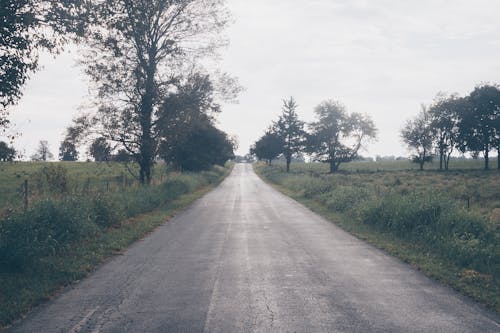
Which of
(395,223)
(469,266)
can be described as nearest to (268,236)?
(395,223)

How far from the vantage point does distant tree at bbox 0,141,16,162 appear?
31.3 feet

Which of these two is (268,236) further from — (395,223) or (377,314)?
(377,314)

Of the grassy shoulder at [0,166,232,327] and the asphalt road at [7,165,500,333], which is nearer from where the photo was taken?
the asphalt road at [7,165,500,333]

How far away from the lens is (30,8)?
33.0 feet

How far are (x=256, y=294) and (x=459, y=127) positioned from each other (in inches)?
2910

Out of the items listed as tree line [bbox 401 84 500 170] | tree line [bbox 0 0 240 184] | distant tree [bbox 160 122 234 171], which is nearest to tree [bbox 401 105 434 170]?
tree line [bbox 401 84 500 170]

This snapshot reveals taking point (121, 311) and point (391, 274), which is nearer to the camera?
point (121, 311)

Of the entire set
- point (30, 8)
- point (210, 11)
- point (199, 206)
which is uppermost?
point (210, 11)

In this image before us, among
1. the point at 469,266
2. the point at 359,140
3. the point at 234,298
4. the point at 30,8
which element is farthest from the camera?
the point at 359,140

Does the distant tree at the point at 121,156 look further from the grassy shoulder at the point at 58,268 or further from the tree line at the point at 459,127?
the tree line at the point at 459,127

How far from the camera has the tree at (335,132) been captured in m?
72.1

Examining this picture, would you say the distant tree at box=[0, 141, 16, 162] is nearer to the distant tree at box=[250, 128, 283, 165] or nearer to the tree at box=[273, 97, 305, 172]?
the tree at box=[273, 97, 305, 172]

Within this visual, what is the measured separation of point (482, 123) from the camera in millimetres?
67375

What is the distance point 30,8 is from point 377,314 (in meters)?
10.5
